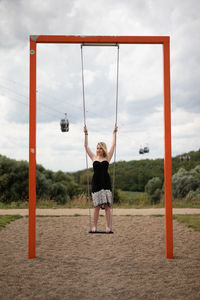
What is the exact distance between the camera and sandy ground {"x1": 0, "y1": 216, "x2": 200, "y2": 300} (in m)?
3.41

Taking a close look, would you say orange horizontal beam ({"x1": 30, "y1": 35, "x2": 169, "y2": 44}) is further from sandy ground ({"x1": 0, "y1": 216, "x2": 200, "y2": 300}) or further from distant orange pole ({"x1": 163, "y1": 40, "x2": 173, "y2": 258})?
sandy ground ({"x1": 0, "y1": 216, "x2": 200, "y2": 300})

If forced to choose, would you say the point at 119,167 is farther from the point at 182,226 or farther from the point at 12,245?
the point at 12,245

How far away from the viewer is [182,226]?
24.7 ft

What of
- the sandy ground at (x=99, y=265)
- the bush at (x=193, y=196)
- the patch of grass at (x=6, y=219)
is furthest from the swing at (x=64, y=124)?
the bush at (x=193, y=196)

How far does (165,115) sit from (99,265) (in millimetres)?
2568

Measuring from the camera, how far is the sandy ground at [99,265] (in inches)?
134

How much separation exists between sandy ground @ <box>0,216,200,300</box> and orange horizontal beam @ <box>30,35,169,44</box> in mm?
3555

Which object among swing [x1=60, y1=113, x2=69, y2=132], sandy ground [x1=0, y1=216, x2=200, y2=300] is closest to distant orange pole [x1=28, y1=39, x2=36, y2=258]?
sandy ground [x1=0, y1=216, x2=200, y2=300]

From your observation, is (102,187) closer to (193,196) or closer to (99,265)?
(99,265)

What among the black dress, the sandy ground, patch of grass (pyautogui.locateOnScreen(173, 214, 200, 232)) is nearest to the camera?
the sandy ground

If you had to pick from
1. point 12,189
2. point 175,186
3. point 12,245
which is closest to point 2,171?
point 12,189

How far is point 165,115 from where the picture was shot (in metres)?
4.79

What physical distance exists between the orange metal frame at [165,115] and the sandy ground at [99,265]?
45 centimetres

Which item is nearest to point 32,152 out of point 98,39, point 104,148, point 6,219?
point 104,148
